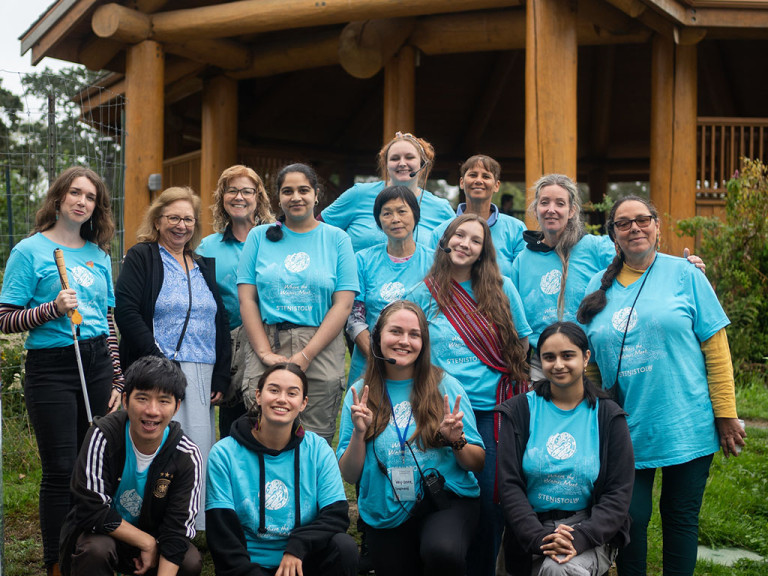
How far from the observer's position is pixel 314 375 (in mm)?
3812

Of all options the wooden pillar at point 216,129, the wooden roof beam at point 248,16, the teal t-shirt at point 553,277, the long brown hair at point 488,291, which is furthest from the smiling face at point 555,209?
the wooden pillar at point 216,129

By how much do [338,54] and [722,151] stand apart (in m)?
4.09

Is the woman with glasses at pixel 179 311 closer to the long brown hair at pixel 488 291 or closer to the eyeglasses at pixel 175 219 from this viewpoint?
the eyeglasses at pixel 175 219

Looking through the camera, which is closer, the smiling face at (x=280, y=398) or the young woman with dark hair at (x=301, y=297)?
the smiling face at (x=280, y=398)

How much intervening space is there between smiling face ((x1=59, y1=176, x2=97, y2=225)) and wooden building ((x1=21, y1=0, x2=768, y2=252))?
3750 mm

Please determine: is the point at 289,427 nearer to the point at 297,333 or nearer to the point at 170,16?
the point at 297,333

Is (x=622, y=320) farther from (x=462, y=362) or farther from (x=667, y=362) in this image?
(x=462, y=362)

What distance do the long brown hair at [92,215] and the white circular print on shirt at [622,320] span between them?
228cm

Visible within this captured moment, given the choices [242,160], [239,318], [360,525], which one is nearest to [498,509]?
[360,525]

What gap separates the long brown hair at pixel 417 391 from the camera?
131 inches

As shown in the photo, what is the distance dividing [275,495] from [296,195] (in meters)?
1.39

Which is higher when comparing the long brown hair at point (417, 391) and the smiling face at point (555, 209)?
the smiling face at point (555, 209)

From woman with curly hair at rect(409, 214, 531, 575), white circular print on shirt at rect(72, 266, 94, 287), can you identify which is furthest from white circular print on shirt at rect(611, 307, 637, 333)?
white circular print on shirt at rect(72, 266, 94, 287)

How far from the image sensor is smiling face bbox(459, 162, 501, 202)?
4340 mm
